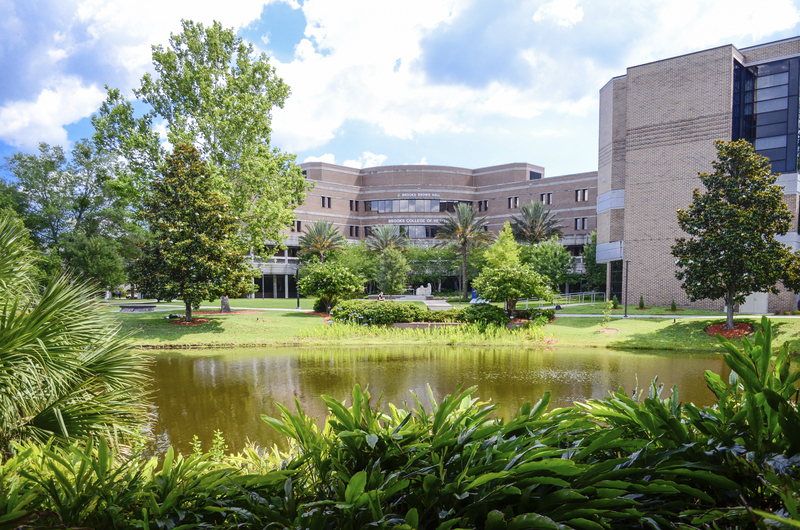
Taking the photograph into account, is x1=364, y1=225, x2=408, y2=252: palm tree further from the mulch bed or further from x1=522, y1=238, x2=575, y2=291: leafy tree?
the mulch bed

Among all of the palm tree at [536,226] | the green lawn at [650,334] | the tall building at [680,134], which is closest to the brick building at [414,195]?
the palm tree at [536,226]

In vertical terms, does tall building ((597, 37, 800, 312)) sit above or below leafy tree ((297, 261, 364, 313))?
above

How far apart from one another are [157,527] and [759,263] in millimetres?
22118

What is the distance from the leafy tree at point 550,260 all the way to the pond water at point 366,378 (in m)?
25.1

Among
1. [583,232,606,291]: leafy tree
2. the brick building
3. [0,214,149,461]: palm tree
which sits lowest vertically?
[0,214,149,461]: palm tree

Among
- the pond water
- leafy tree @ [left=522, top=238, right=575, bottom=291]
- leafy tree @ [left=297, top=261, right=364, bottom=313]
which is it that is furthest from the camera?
leafy tree @ [left=522, top=238, right=575, bottom=291]

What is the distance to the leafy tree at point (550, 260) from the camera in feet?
133

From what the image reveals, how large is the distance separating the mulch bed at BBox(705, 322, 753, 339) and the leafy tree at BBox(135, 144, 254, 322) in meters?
20.0

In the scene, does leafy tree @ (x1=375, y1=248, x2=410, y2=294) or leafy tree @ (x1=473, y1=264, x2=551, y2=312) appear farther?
leafy tree @ (x1=375, y1=248, x2=410, y2=294)

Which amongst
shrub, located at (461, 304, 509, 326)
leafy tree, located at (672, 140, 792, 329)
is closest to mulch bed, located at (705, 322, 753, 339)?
leafy tree, located at (672, 140, 792, 329)

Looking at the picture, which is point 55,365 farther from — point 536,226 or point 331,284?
point 536,226

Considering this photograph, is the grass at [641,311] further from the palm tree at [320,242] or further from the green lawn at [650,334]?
the palm tree at [320,242]

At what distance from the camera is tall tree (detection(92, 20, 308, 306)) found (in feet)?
82.3

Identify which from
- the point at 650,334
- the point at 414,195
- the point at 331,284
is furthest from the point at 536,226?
the point at 650,334
